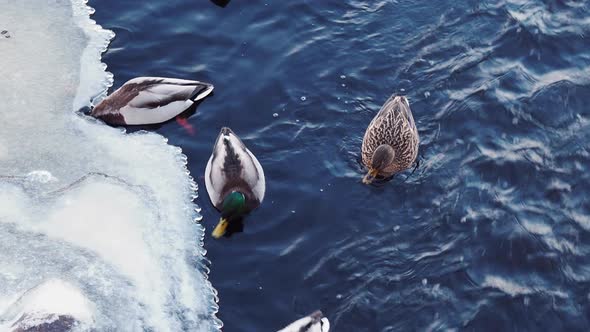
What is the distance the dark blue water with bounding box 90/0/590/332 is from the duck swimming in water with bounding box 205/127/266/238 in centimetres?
14

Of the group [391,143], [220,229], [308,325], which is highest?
[391,143]

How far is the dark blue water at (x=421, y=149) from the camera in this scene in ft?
24.6

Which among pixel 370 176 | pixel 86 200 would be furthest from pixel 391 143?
pixel 86 200

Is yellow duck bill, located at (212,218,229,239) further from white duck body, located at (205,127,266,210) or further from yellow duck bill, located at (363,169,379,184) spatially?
yellow duck bill, located at (363,169,379,184)

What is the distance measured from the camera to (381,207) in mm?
8352

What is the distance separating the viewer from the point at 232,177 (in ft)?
27.6

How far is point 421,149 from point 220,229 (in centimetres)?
243

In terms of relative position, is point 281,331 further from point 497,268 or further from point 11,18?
point 11,18

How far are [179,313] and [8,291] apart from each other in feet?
4.81

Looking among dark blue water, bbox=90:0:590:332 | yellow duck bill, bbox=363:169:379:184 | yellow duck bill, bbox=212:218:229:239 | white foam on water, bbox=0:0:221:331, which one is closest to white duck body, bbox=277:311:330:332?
dark blue water, bbox=90:0:590:332

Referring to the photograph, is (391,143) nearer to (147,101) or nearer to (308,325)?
(308,325)

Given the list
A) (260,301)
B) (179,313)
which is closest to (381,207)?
(260,301)

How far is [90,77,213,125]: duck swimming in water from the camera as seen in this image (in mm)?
9203

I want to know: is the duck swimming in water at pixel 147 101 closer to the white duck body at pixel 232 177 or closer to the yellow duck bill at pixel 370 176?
the white duck body at pixel 232 177
